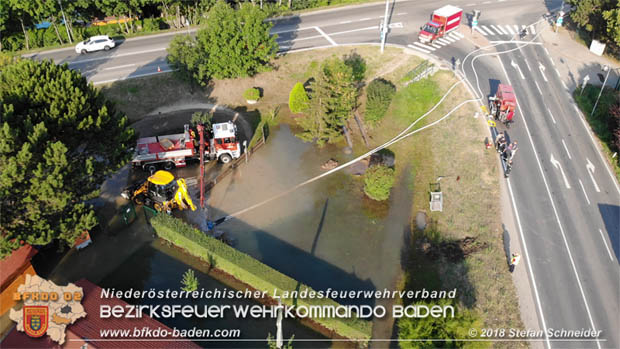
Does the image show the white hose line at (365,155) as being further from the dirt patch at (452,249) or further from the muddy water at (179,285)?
the dirt patch at (452,249)

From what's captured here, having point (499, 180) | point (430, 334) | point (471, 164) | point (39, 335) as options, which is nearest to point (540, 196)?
point (499, 180)

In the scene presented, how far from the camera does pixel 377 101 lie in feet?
135

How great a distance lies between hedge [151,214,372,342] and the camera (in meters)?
26.1

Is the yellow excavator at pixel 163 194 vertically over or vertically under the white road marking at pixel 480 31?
under

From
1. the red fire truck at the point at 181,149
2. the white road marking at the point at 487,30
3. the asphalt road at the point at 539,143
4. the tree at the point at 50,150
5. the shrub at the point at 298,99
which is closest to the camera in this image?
the tree at the point at 50,150

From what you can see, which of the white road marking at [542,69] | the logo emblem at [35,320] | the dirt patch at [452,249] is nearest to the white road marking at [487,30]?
the white road marking at [542,69]

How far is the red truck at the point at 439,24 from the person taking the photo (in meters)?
A: 52.1

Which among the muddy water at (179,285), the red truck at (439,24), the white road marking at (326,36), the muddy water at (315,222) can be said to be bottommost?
the muddy water at (179,285)

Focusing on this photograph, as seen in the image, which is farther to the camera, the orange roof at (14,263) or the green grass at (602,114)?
the green grass at (602,114)

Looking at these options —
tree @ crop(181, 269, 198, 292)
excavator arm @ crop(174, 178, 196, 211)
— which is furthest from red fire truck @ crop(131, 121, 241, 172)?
tree @ crop(181, 269, 198, 292)

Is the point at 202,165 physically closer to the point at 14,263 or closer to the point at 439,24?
the point at 14,263

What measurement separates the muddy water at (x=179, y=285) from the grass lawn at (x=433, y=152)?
28.2 feet

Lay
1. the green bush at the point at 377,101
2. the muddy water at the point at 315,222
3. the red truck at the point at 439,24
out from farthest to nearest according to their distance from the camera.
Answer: the red truck at the point at 439,24 < the green bush at the point at 377,101 < the muddy water at the point at 315,222

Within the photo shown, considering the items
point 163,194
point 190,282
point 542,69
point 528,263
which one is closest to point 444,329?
point 528,263
